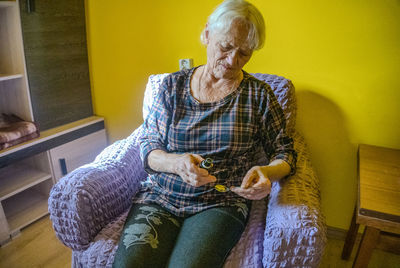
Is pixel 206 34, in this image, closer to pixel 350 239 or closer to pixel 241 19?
pixel 241 19

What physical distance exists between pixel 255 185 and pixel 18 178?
1.45m

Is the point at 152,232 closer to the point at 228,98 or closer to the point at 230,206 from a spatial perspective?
the point at 230,206

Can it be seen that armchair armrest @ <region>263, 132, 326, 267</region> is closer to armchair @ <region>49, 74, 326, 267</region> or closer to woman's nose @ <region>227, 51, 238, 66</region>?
armchair @ <region>49, 74, 326, 267</region>

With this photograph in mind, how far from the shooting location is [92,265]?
925 millimetres

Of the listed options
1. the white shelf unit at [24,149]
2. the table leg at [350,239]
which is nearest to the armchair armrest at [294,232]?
the table leg at [350,239]

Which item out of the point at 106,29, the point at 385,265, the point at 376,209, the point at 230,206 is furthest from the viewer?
the point at 106,29

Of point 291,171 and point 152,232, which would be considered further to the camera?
point 291,171

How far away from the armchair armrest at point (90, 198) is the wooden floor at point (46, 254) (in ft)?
2.00

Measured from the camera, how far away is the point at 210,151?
1.05 m

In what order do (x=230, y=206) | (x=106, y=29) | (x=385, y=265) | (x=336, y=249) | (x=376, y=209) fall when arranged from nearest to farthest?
(x=376, y=209) → (x=230, y=206) → (x=385, y=265) → (x=336, y=249) → (x=106, y=29)

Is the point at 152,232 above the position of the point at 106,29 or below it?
below

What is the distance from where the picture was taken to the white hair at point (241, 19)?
940 mm

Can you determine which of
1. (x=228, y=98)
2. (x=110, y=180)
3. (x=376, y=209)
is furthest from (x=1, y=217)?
(x=376, y=209)

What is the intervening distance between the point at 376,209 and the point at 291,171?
278mm
